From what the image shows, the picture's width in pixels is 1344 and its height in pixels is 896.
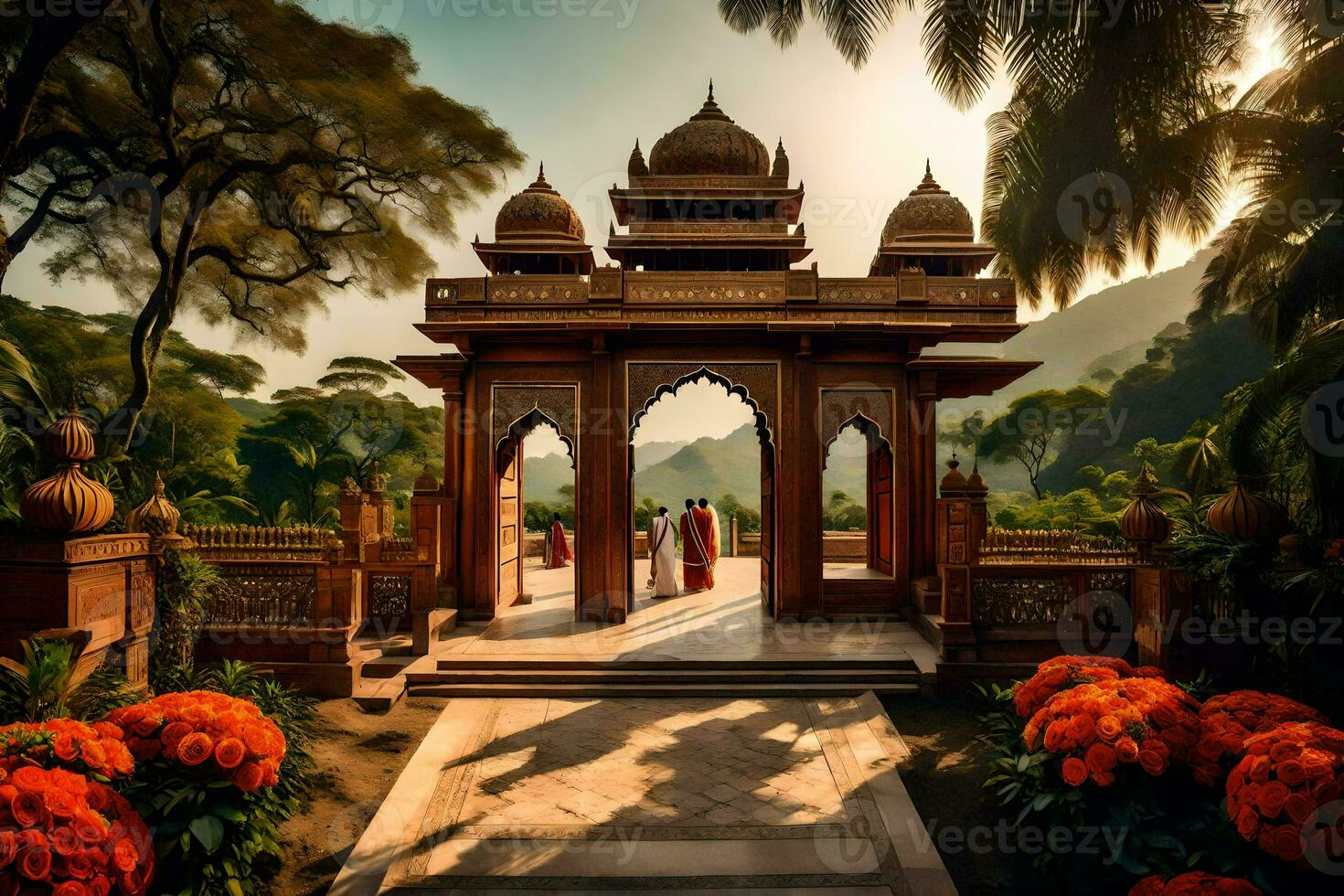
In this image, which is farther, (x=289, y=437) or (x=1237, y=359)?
(x=1237, y=359)

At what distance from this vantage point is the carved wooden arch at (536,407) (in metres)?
11.2

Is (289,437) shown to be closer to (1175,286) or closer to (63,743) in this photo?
(63,743)

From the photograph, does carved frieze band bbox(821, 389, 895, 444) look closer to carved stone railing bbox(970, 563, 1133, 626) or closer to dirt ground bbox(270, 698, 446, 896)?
carved stone railing bbox(970, 563, 1133, 626)

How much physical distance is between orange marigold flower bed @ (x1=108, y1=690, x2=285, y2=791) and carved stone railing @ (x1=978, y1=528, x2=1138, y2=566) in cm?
724

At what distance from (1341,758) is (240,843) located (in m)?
5.87

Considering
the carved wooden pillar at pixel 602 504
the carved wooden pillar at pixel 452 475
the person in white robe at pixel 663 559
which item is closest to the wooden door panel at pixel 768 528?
the person in white robe at pixel 663 559

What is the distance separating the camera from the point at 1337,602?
5375mm

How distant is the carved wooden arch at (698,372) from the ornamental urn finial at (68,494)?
6689 millimetres

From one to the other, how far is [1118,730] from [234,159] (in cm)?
2019

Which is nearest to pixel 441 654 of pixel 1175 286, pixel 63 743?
pixel 63 743

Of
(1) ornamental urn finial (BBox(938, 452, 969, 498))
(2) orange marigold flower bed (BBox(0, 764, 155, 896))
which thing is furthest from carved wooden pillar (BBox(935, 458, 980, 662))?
(2) orange marigold flower bed (BBox(0, 764, 155, 896))

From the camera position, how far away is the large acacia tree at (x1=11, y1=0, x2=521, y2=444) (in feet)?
51.0

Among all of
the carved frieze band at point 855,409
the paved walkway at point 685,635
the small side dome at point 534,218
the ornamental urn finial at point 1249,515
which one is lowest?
the paved walkway at point 685,635

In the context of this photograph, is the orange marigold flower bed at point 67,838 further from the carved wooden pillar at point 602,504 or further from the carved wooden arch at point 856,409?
the carved wooden arch at point 856,409
